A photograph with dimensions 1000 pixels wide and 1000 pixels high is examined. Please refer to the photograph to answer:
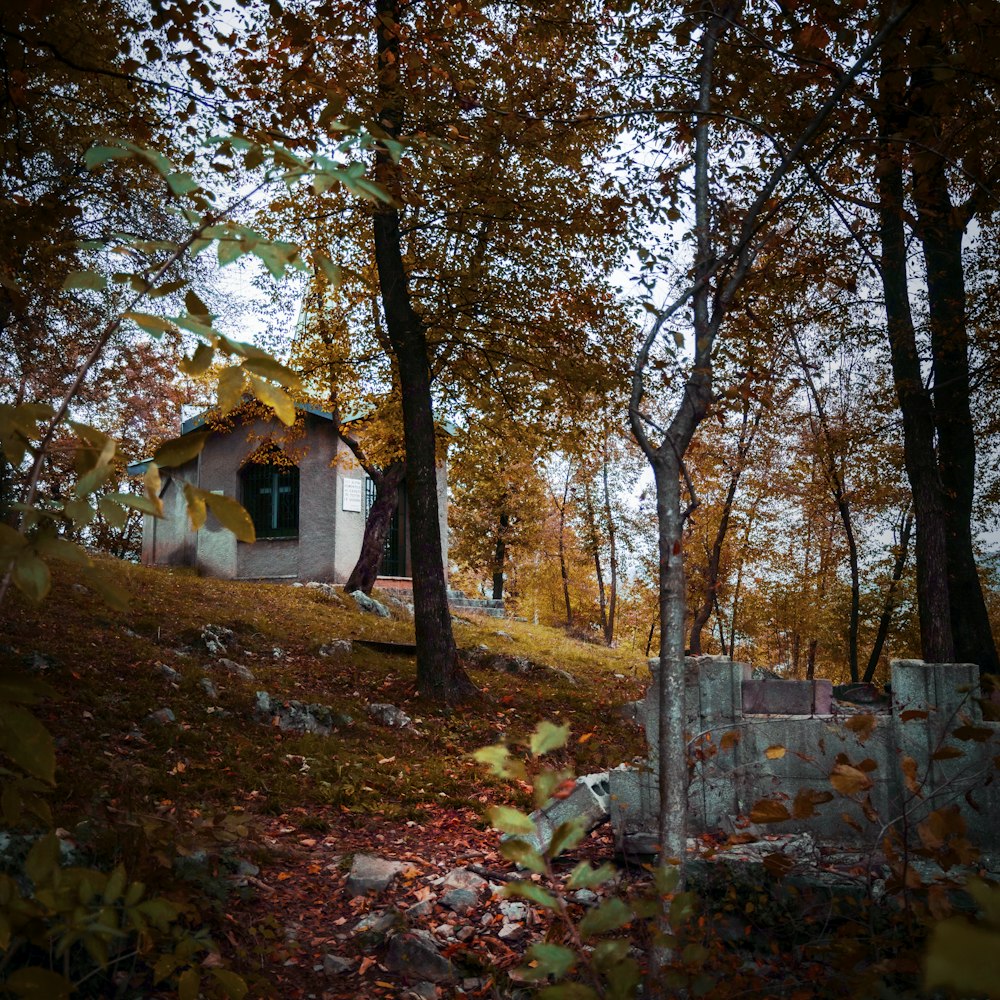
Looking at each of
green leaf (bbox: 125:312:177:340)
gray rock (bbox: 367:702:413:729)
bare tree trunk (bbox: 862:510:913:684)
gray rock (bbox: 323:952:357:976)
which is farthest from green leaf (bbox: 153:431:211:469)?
bare tree trunk (bbox: 862:510:913:684)

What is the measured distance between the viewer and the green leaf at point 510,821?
148 cm

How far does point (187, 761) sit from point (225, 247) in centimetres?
607

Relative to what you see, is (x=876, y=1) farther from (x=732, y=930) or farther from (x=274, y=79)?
(x=274, y=79)

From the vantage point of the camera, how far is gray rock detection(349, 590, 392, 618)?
17094 mm

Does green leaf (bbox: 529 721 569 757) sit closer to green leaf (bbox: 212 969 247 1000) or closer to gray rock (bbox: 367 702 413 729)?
green leaf (bbox: 212 969 247 1000)

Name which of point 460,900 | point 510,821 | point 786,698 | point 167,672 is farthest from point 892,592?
point 510,821

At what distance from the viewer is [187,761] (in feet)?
22.2

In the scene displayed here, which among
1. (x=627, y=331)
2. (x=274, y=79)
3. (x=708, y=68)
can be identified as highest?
(x=274, y=79)

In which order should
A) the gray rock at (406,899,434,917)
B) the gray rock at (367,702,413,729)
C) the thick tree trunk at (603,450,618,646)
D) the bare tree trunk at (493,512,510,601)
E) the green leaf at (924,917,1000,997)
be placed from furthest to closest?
the bare tree trunk at (493,512,510,601) → the thick tree trunk at (603,450,618,646) → the gray rock at (367,702,413,729) → the gray rock at (406,899,434,917) → the green leaf at (924,917,1000,997)

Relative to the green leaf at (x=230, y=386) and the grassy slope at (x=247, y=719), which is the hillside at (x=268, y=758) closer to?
the grassy slope at (x=247, y=719)

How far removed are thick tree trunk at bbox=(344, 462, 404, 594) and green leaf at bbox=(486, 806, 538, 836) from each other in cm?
1715

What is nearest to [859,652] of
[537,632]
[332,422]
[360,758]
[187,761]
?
[537,632]

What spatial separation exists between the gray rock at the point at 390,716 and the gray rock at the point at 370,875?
12.1ft

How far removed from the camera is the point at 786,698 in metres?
6.89
